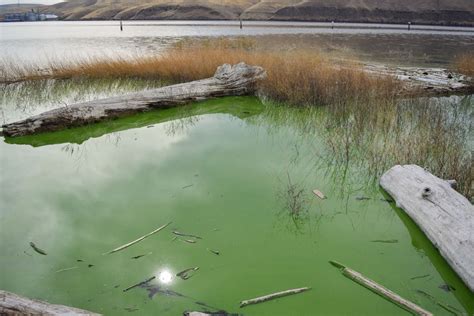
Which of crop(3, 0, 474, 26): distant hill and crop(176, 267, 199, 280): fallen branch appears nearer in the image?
crop(176, 267, 199, 280): fallen branch

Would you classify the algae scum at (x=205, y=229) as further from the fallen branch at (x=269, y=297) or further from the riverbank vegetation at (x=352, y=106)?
the riverbank vegetation at (x=352, y=106)

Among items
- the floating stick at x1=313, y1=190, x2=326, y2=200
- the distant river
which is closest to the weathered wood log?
the floating stick at x1=313, y1=190, x2=326, y2=200

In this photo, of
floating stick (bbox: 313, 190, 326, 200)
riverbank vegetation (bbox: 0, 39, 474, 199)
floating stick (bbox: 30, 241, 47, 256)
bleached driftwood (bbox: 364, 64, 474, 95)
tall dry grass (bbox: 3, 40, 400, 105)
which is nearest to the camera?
floating stick (bbox: 30, 241, 47, 256)

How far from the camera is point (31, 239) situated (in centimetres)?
337

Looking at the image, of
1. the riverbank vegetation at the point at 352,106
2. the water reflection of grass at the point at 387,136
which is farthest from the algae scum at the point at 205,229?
the riverbank vegetation at the point at 352,106

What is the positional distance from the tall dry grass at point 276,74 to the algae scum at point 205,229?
2.49 metres

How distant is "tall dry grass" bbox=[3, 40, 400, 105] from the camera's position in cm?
790

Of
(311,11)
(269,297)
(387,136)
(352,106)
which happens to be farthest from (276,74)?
(311,11)

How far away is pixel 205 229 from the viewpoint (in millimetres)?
3426

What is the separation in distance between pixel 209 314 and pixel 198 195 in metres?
1.77

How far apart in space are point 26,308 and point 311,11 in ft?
273

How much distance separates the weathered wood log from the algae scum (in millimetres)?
330

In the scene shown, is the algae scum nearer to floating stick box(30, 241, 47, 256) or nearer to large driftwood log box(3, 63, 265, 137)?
floating stick box(30, 241, 47, 256)

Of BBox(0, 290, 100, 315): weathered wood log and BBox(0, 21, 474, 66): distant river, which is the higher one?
BBox(0, 21, 474, 66): distant river
